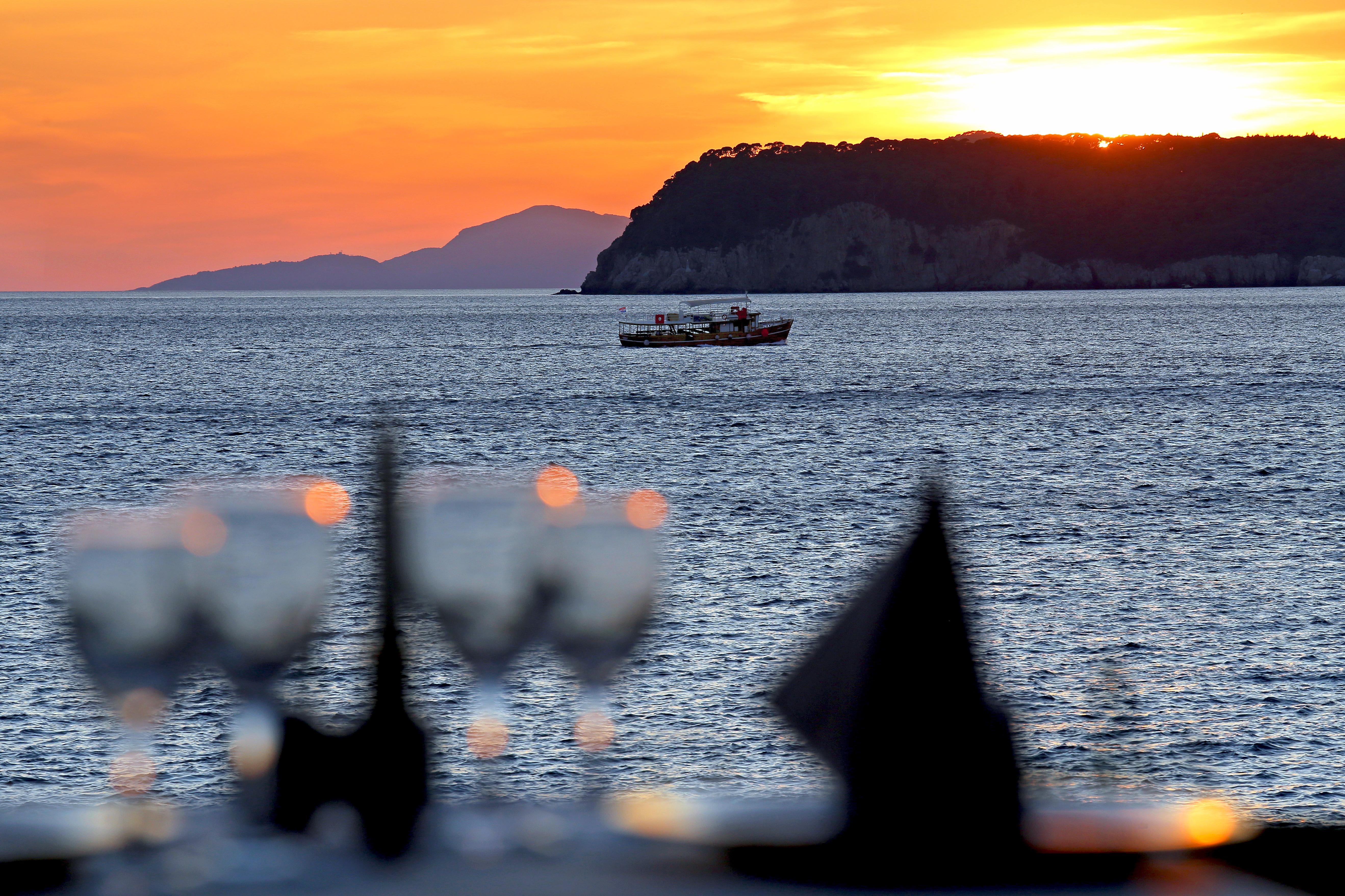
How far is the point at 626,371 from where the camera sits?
420 ft

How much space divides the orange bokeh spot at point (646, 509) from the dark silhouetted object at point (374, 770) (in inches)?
1407

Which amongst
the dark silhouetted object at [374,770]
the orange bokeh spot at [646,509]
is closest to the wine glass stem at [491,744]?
Answer: the dark silhouetted object at [374,770]

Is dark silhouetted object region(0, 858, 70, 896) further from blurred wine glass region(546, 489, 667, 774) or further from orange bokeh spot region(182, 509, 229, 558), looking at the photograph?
orange bokeh spot region(182, 509, 229, 558)

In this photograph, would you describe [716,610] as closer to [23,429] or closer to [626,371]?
[23,429]

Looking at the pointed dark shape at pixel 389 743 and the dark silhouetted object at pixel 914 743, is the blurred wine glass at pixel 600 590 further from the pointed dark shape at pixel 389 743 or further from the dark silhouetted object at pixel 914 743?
the dark silhouetted object at pixel 914 743

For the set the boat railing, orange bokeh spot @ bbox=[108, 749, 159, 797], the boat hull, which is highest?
the boat railing

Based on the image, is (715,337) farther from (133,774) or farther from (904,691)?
(904,691)

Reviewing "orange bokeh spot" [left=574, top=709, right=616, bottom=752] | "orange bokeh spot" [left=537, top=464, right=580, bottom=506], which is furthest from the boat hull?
"orange bokeh spot" [left=574, top=709, right=616, bottom=752]

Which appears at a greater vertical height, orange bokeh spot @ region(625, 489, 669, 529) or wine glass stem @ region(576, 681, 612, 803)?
orange bokeh spot @ region(625, 489, 669, 529)

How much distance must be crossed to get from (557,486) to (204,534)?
15747mm

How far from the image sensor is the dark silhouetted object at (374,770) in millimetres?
9297

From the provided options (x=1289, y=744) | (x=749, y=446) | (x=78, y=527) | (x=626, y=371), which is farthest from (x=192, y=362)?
(x=1289, y=744)

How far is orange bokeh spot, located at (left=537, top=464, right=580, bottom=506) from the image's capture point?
5500 centimetres

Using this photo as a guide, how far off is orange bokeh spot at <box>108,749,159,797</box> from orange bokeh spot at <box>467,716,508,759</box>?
215 inches
